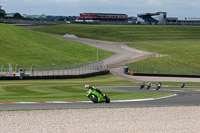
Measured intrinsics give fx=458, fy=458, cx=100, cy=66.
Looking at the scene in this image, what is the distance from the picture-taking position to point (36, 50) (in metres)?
83.4

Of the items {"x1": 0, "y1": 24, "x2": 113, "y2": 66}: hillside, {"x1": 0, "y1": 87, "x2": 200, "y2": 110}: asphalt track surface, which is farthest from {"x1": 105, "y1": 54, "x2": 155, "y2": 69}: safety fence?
{"x1": 0, "y1": 87, "x2": 200, "y2": 110}: asphalt track surface

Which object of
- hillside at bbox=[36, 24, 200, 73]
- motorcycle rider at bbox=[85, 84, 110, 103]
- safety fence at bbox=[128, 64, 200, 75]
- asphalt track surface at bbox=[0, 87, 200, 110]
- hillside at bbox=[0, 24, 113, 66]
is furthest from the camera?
hillside at bbox=[36, 24, 200, 73]

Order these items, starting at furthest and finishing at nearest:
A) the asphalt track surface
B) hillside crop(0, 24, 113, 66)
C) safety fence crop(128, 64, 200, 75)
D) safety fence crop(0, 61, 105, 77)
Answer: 1. hillside crop(0, 24, 113, 66)
2. safety fence crop(128, 64, 200, 75)
3. safety fence crop(0, 61, 105, 77)
4. the asphalt track surface

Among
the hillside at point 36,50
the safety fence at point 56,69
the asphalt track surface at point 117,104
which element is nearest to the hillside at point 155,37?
the hillside at point 36,50

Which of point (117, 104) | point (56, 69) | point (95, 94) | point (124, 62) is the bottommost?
point (124, 62)

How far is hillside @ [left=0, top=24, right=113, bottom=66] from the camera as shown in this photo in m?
74.9

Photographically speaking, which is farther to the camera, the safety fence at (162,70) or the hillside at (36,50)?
the hillside at (36,50)

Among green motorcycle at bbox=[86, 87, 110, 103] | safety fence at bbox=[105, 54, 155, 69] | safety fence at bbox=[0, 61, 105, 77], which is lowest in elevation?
safety fence at bbox=[105, 54, 155, 69]

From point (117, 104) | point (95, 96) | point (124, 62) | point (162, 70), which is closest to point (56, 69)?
point (162, 70)

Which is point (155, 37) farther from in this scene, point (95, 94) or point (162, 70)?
point (95, 94)

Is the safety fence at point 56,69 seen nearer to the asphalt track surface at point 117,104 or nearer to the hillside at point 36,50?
the hillside at point 36,50

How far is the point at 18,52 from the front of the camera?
7938 centimetres

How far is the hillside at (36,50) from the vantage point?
74.9 meters

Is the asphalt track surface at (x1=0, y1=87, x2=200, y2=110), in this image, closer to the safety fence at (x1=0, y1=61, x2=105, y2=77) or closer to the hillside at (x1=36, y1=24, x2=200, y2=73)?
the safety fence at (x1=0, y1=61, x2=105, y2=77)
